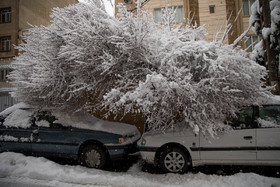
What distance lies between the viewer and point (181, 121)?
4.72 meters

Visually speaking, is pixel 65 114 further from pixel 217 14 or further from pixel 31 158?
pixel 217 14

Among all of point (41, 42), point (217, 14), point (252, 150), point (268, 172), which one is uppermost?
point (217, 14)

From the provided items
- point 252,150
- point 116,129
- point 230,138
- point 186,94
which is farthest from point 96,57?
point 252,150

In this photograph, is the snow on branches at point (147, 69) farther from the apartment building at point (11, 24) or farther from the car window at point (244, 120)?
the apartment building at point (11, 24)

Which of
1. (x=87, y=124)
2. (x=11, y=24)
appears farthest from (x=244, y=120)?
(x=11, y=24)

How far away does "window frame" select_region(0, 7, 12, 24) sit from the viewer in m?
20.9

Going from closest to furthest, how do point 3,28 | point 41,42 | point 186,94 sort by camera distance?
point 186,94
point 41,42
point 3,28

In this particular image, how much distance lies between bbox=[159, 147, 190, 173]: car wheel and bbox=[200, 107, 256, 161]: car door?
414mm

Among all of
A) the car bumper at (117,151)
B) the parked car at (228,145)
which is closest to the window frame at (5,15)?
the car bumper at (117,151)

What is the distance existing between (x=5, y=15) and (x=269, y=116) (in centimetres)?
2533

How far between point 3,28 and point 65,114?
20660mm

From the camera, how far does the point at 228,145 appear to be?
430cm

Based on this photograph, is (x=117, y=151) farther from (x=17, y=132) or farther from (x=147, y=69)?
(x=17, y=132)

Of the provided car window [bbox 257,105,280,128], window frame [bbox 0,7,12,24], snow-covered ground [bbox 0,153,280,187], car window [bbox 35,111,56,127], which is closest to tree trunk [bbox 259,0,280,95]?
car window [bbox 257,105,280,128]
